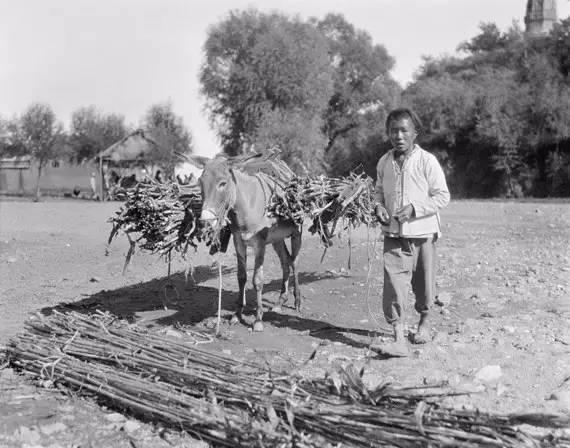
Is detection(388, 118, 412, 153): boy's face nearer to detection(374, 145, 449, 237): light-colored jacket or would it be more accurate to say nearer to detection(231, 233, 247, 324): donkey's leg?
detection(374, 145, 449, 237): light-colored jacket

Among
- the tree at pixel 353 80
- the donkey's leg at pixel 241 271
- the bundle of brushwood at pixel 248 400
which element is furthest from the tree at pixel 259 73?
the bundle of brushwood at pixel 248 400

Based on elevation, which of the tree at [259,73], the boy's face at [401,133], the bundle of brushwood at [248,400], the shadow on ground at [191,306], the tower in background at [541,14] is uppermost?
the tower in background at [541,14]

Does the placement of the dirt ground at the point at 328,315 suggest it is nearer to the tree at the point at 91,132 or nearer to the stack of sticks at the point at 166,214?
the stack of sticks at the point at 166,214

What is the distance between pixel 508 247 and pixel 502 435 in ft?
30.6

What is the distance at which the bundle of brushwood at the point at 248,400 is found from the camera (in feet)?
11.2

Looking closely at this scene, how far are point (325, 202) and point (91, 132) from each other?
198 feet

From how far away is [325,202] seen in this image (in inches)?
301

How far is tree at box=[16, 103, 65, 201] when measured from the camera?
160 feet

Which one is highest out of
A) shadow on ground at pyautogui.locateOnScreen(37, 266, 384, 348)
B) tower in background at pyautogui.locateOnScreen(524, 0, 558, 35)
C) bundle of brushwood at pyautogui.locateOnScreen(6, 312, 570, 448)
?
tower in background at pyautogui.locateOnScreen(524, 0, 558, 35)

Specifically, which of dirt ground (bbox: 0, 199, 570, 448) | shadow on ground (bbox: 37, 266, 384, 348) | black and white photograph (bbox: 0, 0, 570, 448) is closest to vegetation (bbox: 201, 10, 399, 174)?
black and white photograph (bbox: 0, 0, 570, 448)

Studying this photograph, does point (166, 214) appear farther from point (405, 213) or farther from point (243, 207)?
point (405, 213)

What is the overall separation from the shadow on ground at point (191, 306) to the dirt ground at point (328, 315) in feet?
0.08

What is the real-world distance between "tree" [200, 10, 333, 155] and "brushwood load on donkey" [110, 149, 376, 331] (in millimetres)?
33814

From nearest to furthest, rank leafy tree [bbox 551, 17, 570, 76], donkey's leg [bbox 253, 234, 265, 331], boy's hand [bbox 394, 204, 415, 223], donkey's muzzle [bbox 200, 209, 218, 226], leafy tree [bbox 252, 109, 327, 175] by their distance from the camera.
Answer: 1. boy's hand [bbox 394, 204, 415, 223]
2. donkey's muzzle [bbox 200, 209, 218, 226]
3. donkey's leg [bbox 253, 234, 265, 331]
4. leafy tree [bbox 252, 109, 327, 175]
5. leafy tree [bbox 551, 17, 570, 76]
